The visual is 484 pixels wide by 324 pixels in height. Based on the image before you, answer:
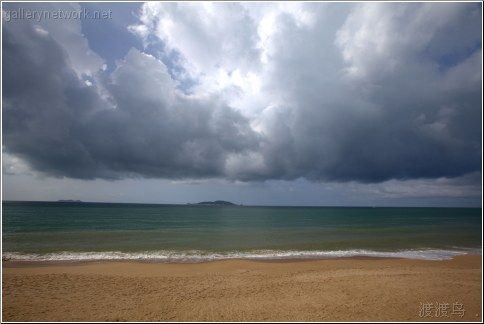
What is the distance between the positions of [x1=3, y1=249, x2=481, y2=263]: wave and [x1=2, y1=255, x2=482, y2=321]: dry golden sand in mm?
3518

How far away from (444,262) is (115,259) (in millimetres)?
27078

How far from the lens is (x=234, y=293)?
460 inches

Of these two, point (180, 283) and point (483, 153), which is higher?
point (483, 153)

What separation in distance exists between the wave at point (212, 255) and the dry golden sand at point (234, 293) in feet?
11.5

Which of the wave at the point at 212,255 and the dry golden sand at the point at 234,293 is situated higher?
the dry golden sand at the point at 234,293

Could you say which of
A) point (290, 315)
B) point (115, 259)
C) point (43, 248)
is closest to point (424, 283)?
point (290, 315)

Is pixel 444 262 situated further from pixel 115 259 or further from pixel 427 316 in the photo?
pixel 115 259

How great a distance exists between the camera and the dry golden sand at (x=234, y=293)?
9562mm

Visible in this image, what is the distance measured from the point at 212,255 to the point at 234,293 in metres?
11.0

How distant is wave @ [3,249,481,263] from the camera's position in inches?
807

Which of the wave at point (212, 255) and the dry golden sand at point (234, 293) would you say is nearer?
the dry golden sand at point (234, 293)

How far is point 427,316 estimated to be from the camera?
9703mm

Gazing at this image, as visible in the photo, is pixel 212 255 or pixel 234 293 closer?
pixel 234 293

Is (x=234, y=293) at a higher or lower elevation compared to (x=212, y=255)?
higher
